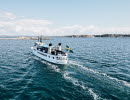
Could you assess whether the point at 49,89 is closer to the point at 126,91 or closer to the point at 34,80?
the point at 34,80

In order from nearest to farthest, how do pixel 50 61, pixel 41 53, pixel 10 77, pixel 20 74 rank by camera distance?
pixel 10 77, pixel 20 74, pixel 50 61, pixel 41 53

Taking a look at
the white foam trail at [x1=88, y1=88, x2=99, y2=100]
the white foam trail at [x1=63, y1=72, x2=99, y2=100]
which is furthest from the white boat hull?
the white foam trail at [x1=88, y1=88, x2=99, y2=100]

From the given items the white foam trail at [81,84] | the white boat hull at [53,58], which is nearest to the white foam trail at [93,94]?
the white foam trail at [81,84]

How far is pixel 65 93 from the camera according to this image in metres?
21.0

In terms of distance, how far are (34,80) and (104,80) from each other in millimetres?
18694

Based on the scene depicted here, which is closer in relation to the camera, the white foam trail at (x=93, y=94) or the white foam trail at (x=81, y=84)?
the white foam trail at (x=93, y=94)

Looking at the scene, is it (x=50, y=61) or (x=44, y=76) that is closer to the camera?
(x=44, y=76)

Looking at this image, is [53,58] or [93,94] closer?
[93,94]

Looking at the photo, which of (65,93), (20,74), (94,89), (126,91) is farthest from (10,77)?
(126,91)

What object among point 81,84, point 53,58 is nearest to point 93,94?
point 81,84

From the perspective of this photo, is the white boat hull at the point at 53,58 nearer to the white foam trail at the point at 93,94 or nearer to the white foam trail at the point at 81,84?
the white foam trail at the point at 81,84

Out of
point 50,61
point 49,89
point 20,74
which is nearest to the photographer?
point 49,89

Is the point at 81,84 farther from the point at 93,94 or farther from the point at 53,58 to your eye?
the point at 53,58

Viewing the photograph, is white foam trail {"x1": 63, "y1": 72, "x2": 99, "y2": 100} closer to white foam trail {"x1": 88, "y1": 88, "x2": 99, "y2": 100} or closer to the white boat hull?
white foam trail {"x1": 88, "y1": 88, "x2": 99, "y2": 100}
